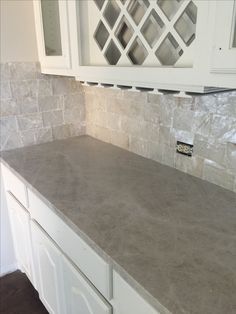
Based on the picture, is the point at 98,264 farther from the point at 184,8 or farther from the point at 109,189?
the point at 184,8

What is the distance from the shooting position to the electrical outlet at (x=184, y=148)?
1297 mm

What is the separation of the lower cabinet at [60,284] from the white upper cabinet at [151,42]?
750mm

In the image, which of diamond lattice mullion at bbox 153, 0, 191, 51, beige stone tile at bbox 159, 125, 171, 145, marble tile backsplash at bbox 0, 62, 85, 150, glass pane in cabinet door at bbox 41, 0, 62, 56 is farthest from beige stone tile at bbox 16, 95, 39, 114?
diamond lattice mullion at bbox 153, 0, 191, 51

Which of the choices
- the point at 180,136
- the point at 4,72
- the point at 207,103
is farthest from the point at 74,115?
the point at 207,103

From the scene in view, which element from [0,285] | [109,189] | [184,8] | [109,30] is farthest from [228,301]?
[0,285]

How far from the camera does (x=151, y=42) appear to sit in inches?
38.1

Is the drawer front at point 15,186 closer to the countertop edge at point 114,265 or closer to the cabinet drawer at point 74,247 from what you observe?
the cabinet drawer at point 74,247

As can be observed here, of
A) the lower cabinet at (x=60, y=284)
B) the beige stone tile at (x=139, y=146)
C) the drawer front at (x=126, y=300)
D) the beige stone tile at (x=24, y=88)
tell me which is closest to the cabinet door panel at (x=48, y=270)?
the lower cabinet at (x=60, y=284)

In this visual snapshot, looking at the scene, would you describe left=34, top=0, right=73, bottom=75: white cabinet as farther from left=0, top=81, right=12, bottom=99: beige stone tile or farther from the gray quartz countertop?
the gray quartz countertop

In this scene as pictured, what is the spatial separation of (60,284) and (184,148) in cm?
84

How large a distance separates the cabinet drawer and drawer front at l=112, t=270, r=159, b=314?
0.03 m

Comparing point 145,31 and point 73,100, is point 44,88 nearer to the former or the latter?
point 73,100

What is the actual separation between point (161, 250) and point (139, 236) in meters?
0.09

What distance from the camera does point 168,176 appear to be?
4.36 ft
